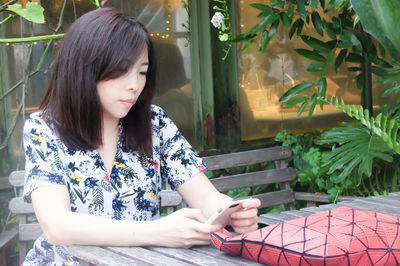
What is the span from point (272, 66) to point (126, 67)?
3.05 meters

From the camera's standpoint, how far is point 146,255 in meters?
1.51

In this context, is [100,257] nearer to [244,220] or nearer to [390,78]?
[244,220]

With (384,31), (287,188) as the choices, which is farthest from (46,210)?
(287,188)

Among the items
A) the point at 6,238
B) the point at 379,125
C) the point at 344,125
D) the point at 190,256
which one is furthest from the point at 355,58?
the point at 190,256

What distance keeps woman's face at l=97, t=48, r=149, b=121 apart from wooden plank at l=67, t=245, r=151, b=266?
0.41 metres

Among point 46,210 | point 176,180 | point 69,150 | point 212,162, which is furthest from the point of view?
point 212,162

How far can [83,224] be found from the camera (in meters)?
1.60

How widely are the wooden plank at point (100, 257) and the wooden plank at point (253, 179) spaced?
2.12m

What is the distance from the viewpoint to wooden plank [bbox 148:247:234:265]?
1.46 metres

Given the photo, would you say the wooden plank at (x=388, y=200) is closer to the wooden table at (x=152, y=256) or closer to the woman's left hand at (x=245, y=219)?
the woman's left hand at (x=245, y=219)

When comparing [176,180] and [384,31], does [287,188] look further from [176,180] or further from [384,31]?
[384,31]

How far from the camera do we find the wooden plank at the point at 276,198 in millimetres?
3893

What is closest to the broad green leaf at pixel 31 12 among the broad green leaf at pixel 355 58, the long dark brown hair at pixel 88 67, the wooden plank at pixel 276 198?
the long dark brown hair at pixel 88 67

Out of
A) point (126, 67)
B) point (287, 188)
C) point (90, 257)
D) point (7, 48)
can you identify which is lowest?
point (287, 188)
